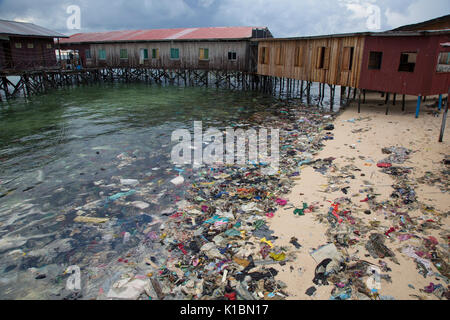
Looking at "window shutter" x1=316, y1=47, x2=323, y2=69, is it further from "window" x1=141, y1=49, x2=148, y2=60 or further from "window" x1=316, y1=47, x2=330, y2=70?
"window" x1=141, y1=49, x2=148, y2=60

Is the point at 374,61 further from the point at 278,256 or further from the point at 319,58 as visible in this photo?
the point at 278,256

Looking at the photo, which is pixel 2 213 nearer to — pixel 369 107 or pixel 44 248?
pixel 44 248

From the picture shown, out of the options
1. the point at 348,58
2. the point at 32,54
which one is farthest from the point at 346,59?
the point at 32,54

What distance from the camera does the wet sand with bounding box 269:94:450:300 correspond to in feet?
15.3

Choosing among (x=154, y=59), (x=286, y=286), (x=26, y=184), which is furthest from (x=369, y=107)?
(x=154, y=59)

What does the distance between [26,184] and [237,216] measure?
6.35 meters

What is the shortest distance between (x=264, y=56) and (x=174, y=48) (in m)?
11.4

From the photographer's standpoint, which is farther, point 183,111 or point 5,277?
point 183,111

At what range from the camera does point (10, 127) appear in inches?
615

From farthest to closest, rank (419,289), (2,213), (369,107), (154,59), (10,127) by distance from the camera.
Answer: (154,59) → (369,107) → (10,127) → (2,213) → (419,289)

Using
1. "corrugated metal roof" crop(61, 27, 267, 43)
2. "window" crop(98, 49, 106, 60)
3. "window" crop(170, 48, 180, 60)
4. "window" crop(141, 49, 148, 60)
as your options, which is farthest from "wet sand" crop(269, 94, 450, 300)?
"window" crop(98, 49, 106, 60)

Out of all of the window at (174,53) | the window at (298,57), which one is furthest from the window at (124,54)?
the window at (298,57)

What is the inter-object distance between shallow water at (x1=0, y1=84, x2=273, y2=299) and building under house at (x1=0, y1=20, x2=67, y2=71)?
9.69 m

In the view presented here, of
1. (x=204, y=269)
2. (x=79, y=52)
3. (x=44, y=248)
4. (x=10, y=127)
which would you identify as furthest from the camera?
(x=79, y=52)
